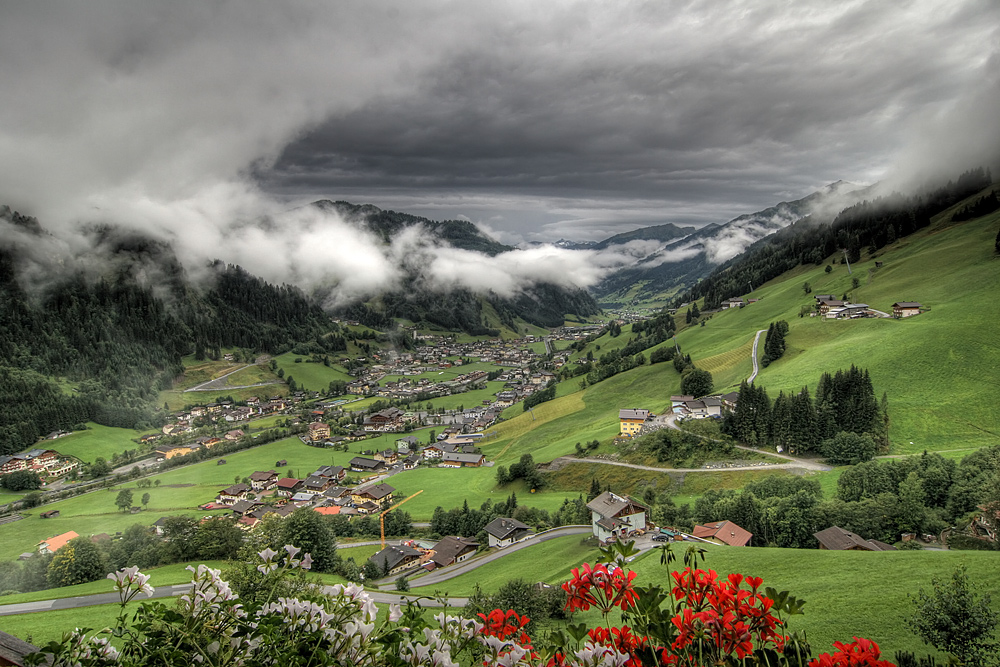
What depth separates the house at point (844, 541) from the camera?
27656mm

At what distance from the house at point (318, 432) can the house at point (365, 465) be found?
68.7ft

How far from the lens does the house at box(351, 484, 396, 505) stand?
66312mm

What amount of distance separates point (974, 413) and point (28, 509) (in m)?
117

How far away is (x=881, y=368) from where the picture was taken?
5878 centimetres

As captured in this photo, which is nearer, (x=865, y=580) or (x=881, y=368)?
(x=865, y=580)

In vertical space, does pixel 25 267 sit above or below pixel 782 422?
above

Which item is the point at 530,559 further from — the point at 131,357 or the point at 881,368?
the point at 131,357

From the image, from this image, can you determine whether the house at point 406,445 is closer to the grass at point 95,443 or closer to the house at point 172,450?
→ the house at point 172,450

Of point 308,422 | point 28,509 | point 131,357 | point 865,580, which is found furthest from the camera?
point 131,357

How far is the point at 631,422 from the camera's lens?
2680 inches

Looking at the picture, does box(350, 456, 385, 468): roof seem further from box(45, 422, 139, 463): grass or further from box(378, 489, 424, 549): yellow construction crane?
box(45, 422, 139, 463): grass

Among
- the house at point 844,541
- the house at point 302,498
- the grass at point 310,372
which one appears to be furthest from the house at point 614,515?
the grass at point 310,372

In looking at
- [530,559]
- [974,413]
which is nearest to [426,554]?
[530,559]

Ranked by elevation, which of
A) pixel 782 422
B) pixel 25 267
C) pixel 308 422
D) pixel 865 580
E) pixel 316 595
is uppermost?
pixel 25 267
